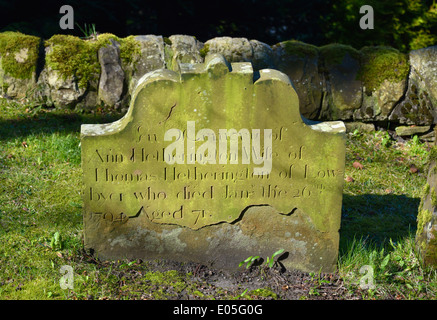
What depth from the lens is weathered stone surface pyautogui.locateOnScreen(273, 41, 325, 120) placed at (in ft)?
22.7

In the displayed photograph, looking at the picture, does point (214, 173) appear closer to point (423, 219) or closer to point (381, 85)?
point (423, 219)

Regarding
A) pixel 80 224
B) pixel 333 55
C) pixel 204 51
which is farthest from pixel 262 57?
pixel 80 224

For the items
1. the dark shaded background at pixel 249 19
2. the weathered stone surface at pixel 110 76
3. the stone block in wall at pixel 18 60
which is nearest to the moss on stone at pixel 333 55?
the dark shaded background at pixel 249 19

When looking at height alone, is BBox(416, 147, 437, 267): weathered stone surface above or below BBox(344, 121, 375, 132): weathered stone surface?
below

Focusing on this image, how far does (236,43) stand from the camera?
707 cm

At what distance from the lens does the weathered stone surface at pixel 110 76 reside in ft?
22.5

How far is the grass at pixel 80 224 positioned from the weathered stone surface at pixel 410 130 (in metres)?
0.15

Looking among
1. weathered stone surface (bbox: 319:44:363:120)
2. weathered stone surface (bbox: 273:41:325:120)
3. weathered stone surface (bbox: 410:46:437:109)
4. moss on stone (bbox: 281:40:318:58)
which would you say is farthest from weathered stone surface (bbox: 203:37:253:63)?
weathered stone surface (bbox: 410:46:437:109)

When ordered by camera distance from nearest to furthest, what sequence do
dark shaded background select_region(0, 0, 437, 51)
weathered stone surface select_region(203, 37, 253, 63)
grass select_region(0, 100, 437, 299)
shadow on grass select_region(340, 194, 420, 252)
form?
grass select_region(0, 100, 437, 299) → shadow on grass select_region(340, 194, 420, 252) → weathered stone surface select_region(203, 37, 253, 63) → dark shaded background select_region(0, 0, 437, 51)

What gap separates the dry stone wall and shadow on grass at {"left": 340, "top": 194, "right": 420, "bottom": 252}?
1.46m

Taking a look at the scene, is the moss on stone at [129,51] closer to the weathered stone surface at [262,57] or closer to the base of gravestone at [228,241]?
the weathered stone surface at [262,57]

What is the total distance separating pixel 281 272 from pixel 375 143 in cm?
307

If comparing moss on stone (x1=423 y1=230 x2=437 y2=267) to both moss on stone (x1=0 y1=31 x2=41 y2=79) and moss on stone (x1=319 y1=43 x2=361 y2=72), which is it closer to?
moss on stone (x1=319 y1=43 x2=361 y2=72)

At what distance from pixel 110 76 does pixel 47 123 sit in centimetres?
94
